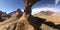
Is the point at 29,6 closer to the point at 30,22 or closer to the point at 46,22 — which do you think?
the point at 30,22

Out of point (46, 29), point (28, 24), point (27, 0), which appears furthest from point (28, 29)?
point (27, 0)

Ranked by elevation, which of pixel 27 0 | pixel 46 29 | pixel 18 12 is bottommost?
pixel 46 29

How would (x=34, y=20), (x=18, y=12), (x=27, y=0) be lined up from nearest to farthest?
(x=27, y=0), (x=34, y=20), (x=18, y=12)

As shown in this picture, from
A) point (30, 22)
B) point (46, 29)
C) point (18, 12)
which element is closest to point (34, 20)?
point (30, 22)

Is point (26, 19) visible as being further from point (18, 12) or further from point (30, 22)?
point (18, 12)

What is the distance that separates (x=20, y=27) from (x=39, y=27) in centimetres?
210

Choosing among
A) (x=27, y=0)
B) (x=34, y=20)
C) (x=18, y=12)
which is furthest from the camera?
(x=18, y=12)

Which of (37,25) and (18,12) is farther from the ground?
(18,12)

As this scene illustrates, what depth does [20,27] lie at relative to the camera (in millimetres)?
18031

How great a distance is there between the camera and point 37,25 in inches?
711

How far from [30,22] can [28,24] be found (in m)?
0.33

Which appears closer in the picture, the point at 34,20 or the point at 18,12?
the point at 34,20

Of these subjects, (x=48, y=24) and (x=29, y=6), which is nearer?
(x=29, y=6)

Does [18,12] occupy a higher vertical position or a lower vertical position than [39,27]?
higher
